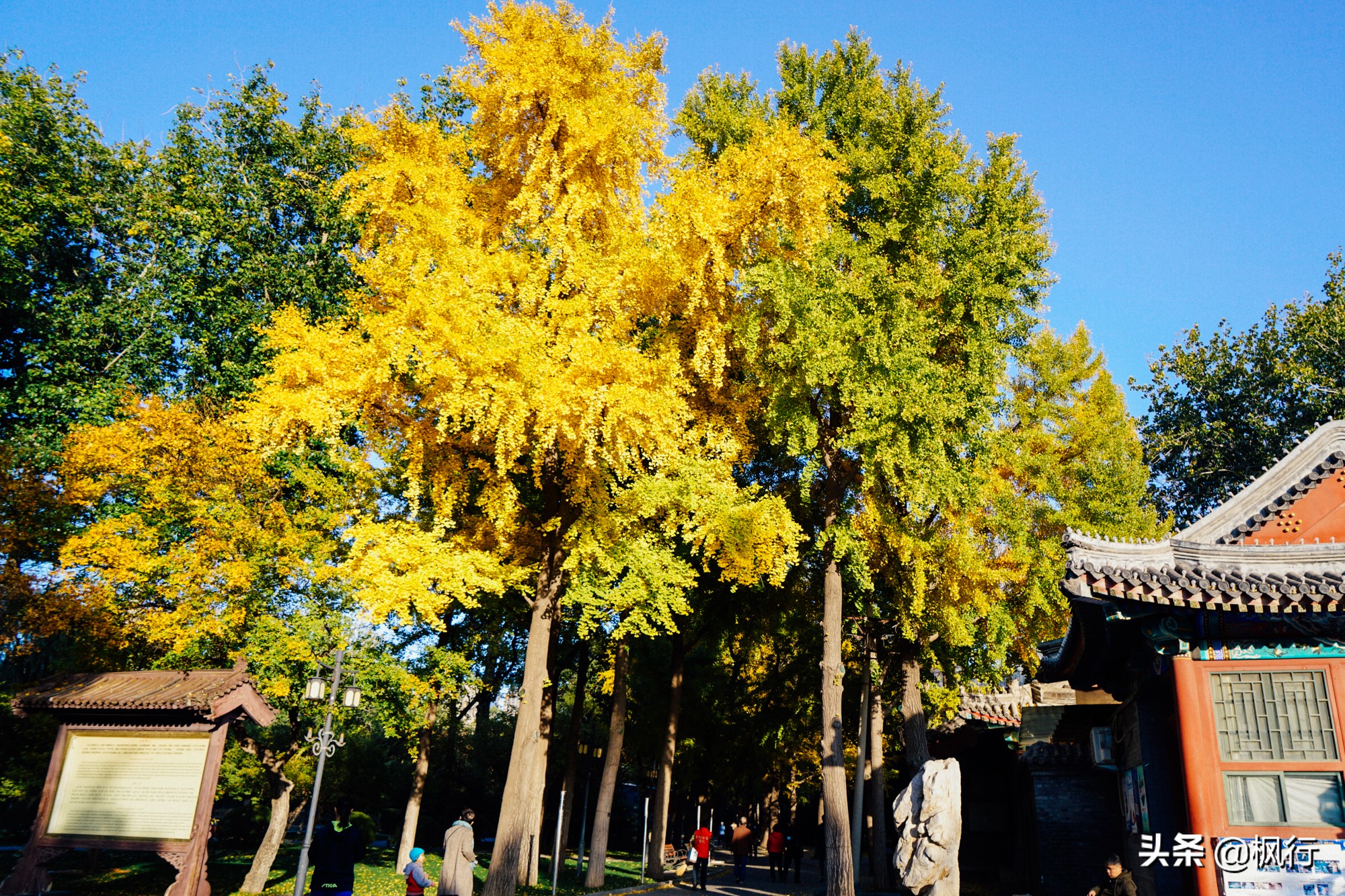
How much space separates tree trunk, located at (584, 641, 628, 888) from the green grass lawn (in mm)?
453

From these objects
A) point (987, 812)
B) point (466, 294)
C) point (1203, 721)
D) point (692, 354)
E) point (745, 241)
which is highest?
point (745, 241)

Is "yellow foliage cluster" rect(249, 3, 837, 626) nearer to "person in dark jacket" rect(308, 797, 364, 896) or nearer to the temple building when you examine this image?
"person in dark jacket" rect(308, 797, 364, 896)

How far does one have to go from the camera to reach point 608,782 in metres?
20.4

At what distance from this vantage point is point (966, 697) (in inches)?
840

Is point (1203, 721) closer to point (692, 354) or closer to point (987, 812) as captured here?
point (692, 354)

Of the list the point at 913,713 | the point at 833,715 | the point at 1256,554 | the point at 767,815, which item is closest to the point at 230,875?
the point at 833,715

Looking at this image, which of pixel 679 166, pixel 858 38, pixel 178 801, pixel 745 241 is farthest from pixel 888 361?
pixel 178 801

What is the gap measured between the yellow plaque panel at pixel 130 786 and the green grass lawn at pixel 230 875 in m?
4.15

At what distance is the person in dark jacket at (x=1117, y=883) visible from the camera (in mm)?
9906

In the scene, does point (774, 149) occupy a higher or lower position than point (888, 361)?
higher

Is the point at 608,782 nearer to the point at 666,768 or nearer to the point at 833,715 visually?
the point at 666,768

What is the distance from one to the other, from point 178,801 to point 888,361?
44.3 feet

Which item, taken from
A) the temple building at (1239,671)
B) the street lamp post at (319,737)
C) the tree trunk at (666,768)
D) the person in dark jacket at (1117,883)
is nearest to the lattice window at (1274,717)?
the temple building at (1239,671)

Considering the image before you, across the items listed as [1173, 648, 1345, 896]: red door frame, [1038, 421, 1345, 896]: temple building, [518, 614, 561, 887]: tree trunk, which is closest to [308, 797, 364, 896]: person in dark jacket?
[518, 614, 561, 887]: tree trunk
